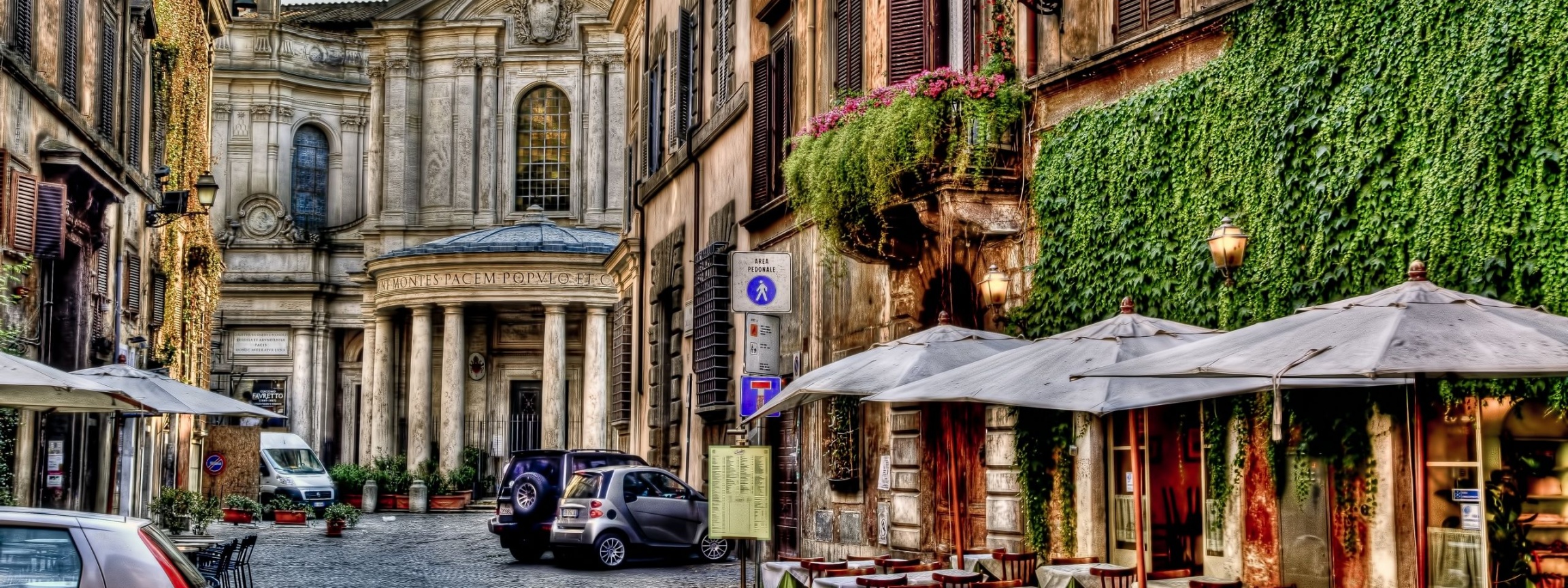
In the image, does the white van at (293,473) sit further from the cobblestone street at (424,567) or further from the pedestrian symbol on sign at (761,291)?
the pedestrian symbol on sign at (761,291)

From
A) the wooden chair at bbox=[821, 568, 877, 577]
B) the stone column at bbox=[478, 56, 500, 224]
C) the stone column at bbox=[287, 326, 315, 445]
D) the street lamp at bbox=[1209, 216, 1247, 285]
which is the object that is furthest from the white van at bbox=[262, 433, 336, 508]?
the street lamp at bbox=[1209, 216, 1247, 285]

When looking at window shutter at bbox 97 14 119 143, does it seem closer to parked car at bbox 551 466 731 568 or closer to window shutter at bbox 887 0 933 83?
parked car at bbox 551 466 731 568

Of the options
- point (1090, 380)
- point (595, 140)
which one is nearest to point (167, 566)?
point (1090, 380)

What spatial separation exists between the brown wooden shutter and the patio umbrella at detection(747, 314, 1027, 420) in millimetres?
3978

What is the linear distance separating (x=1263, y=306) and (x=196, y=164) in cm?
2557

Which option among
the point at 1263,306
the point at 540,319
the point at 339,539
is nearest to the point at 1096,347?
the point at 1263,306

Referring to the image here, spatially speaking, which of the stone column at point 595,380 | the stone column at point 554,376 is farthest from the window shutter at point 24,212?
the stone column at point 595,380

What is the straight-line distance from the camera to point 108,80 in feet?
76.0

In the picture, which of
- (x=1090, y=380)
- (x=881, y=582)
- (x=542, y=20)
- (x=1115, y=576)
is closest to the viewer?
(x=1090, y=380)

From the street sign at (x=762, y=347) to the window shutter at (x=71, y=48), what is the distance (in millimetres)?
8584

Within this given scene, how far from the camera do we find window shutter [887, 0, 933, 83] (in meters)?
15.5

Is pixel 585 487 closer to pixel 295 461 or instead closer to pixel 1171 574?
pixel 1171 574

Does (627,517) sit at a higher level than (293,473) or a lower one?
lower

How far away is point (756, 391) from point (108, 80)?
34.8ft
